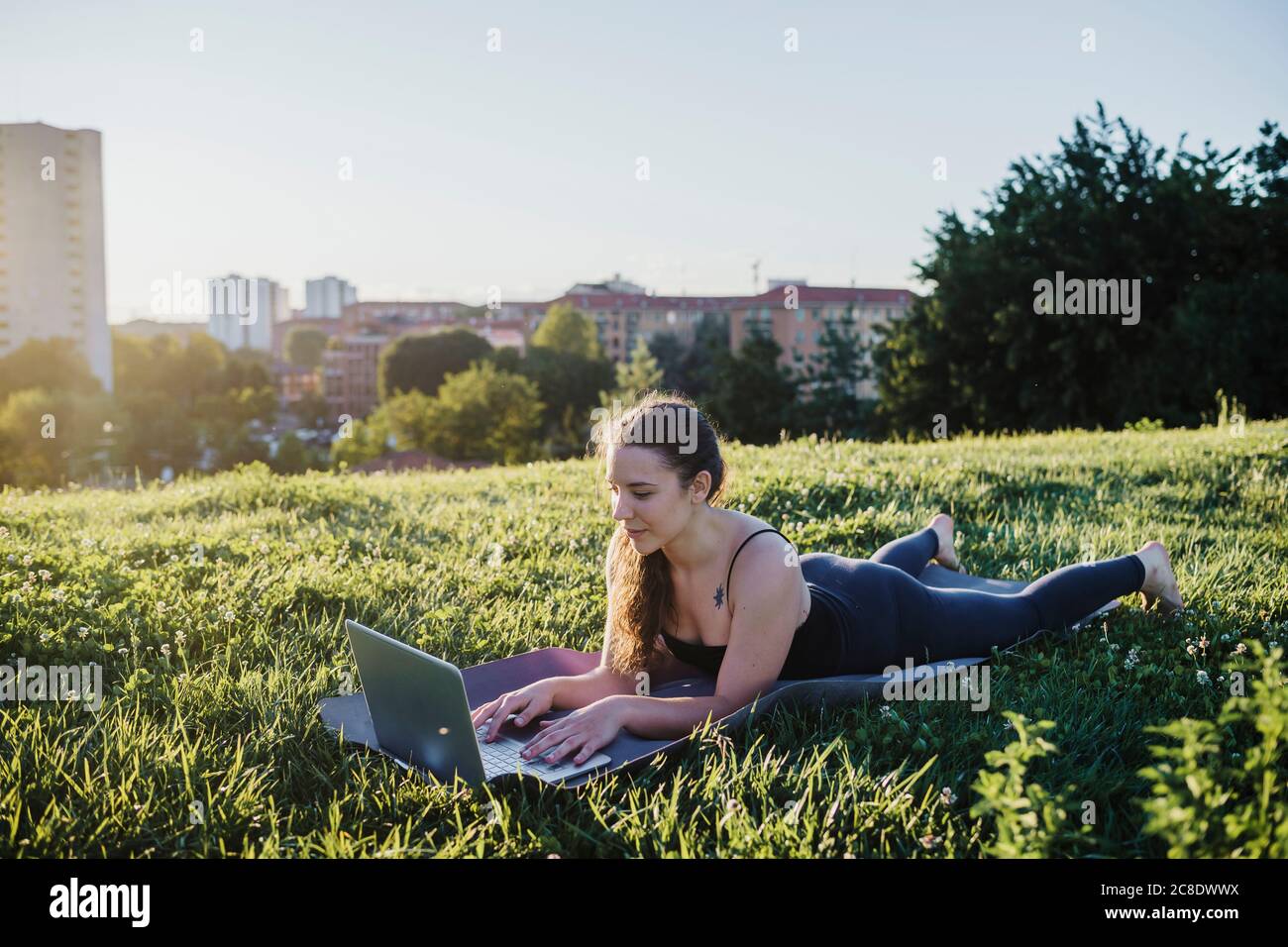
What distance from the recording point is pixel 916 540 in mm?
5352

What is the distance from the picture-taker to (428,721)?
10.2ft

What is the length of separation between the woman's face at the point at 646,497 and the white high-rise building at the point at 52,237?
7628 cm

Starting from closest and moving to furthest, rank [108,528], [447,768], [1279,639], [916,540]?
[447,768] < [1279,639] < [916,540] < [108,528]

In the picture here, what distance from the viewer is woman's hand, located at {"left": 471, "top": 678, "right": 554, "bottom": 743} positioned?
3.56 meters

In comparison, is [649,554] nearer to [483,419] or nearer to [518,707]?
[518,707]

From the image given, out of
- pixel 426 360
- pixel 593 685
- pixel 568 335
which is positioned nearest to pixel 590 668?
pixel 593 685

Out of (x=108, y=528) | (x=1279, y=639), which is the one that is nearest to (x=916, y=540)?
(x=1279, y=639)

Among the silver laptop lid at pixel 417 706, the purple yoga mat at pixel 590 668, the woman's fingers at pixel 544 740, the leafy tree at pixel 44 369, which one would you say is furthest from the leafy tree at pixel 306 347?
the woman's fingers at pixel 544 740

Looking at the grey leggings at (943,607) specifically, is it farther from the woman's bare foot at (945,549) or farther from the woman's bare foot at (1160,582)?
the woman's bare foot at (945,549)

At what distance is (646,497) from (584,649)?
1.29 m

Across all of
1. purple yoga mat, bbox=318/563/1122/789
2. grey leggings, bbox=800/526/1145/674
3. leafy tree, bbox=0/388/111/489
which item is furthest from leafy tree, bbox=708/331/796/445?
purple yoga mat, bbox=318/563/1122/789

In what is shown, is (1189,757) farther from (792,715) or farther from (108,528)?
(108,528)

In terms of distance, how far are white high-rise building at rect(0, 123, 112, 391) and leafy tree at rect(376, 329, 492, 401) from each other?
2093 cm

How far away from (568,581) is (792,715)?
212cm
